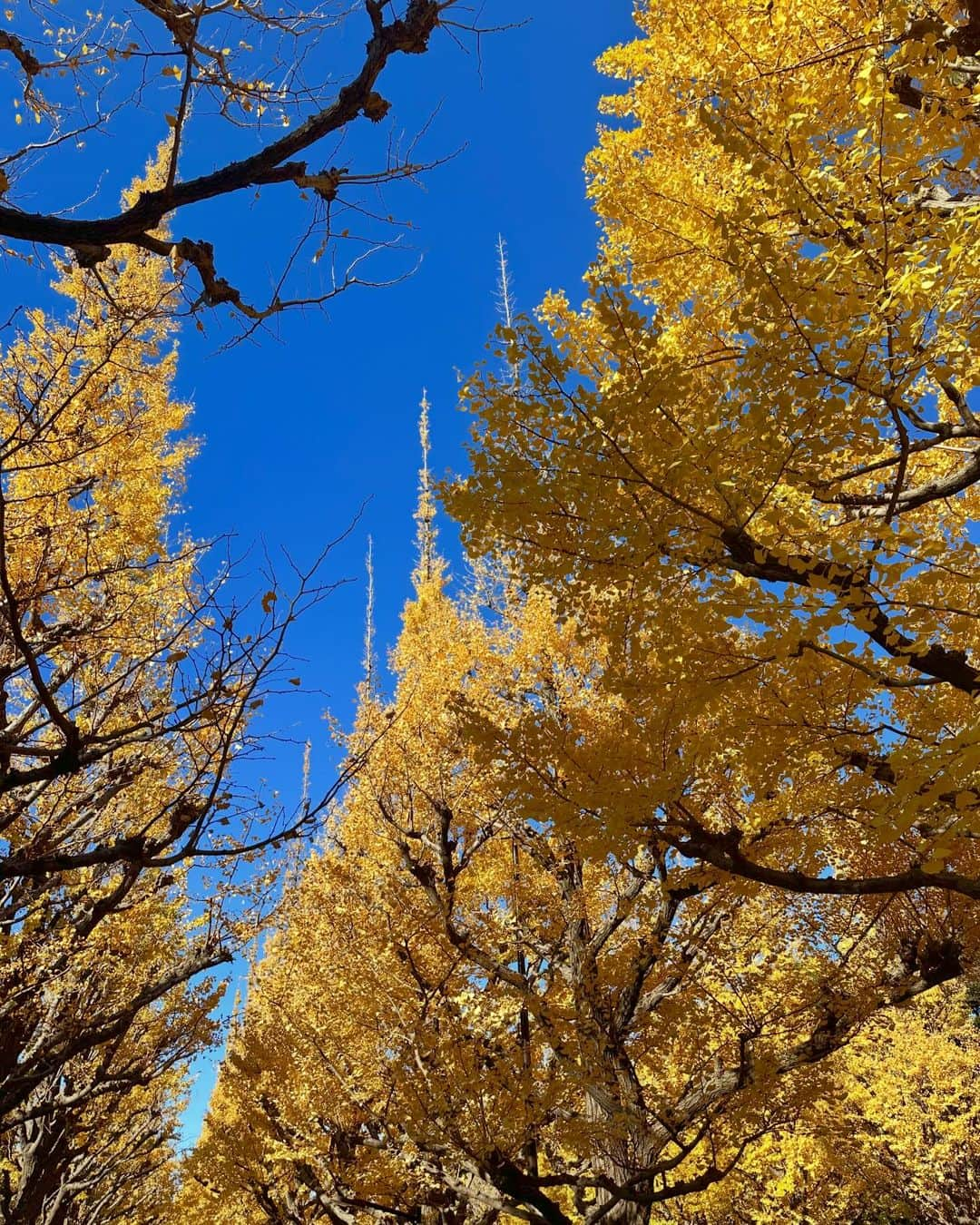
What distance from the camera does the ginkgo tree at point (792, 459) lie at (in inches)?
94.7

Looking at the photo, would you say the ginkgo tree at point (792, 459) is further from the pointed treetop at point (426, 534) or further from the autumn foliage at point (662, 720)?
the pointed treetop at point (426, 534)

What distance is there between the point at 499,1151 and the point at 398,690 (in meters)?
5.02

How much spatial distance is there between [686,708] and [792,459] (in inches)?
42.9

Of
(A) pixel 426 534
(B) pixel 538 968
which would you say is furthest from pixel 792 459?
(A) pixel 426 534

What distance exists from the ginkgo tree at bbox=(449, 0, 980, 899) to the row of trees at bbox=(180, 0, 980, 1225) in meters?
0.02

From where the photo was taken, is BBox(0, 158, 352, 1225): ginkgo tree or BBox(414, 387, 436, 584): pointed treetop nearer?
BBox(0, 158, 352, 1225): ginkgo tree

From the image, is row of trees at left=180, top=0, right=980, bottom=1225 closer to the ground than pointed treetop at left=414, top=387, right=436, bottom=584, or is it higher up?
closer to the ground

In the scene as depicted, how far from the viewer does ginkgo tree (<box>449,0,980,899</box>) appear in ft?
7.89

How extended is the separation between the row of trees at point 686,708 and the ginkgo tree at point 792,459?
0.07ft

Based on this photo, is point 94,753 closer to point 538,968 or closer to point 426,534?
point 538,968

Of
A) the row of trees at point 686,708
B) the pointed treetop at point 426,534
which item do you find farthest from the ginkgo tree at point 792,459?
the pointed treetop at point 426,534

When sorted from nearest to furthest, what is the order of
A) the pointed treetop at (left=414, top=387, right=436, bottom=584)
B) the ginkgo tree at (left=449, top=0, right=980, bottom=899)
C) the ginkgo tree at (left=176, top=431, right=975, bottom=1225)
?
the ginkgo tree at (left=449, top=0, right=980, bottom=899)
the ginkgo tree at (left=176, top=431, right=975, bottom=1225)
the pointed treetop at (left=414, top=387, right=436, bottom=584)

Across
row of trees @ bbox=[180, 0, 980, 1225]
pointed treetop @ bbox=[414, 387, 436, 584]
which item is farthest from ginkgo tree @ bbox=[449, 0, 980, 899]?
pointed treetop @ bbox=[414, 387, 436, 584]

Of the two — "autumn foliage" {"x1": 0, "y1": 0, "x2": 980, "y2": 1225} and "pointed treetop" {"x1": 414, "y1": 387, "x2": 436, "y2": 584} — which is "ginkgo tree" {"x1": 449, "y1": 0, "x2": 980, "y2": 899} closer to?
"autumn foliage" {"x1": 0, "y1": 0, "x2": 980, "y2": 1225}
